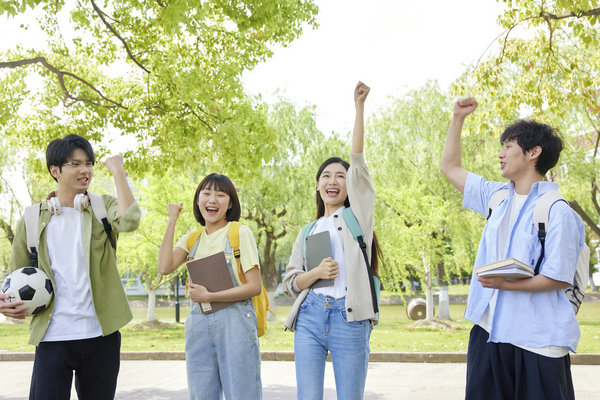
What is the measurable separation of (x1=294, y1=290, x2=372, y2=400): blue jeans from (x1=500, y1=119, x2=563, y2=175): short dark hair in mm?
1331

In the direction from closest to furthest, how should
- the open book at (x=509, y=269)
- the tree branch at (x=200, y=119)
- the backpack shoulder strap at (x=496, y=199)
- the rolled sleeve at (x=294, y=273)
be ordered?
the open book at (x=509, y=269) → the backpack shoulder strap at (x=496, y=199) → the rolled sleeve at (x=294, y=273) → the tree branch at (x=200, y=119)

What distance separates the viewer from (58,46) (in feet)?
35.7

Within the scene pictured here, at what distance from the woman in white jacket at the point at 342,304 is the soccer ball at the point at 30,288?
1385 mm

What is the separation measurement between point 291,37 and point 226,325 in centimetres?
701

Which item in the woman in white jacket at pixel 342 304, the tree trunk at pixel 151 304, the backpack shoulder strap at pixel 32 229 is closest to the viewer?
the backpack shoulder strap at pixel 32 229

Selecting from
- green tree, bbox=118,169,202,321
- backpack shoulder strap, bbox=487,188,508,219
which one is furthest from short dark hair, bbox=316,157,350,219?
green tree, bbox=118,169,202,321

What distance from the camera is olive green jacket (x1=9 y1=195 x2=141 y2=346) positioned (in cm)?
318

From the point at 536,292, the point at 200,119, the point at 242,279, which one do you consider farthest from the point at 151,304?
the point at 536,292

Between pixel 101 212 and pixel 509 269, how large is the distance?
7.16ft

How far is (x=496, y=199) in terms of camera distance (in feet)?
10.3

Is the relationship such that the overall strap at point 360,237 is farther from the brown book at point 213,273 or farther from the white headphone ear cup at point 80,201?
the white headphone ear cup at point 80,201

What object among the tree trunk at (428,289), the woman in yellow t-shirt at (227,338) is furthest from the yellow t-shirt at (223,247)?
the tree trunk at (428,289)

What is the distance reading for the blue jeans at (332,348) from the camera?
11.3 feet

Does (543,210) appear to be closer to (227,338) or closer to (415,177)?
(227,338)
